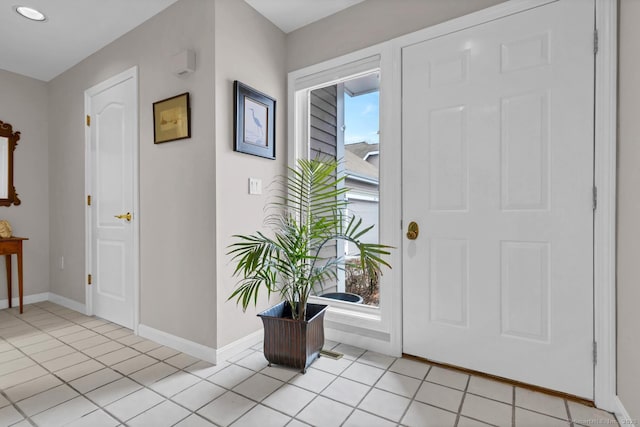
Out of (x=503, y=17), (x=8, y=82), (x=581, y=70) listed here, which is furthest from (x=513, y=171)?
(x=8, y=82)

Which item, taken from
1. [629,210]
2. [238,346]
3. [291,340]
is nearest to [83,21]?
[238,346]

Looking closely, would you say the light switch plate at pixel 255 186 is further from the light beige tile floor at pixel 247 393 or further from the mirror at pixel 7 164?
the mirror at pixel 7 164

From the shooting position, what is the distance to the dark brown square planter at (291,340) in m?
1.92

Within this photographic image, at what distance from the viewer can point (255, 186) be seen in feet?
7.66

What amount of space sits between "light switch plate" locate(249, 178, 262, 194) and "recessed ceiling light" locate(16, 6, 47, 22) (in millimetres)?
1975

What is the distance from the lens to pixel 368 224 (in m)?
2.38

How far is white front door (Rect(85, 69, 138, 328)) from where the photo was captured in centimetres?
262

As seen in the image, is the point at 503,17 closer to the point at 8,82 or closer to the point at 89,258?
the point at 89,258

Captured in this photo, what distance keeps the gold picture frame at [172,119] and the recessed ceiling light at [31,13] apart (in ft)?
3.49

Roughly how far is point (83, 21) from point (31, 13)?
12.8 inches

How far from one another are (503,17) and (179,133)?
2.08 meters

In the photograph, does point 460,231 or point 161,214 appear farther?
point 161,214

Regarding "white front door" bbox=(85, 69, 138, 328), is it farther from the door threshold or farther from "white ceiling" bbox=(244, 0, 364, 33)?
the door threshold

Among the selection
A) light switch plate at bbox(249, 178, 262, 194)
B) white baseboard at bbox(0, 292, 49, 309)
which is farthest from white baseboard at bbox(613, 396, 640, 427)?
white baseboard at bbox(0, 292, 49, 309)
